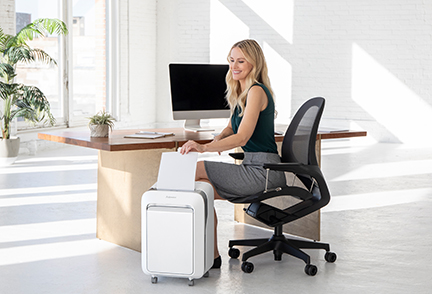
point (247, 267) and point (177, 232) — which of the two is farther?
point (247, 267)

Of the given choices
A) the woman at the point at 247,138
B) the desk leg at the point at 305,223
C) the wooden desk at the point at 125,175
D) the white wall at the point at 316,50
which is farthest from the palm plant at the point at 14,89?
the woman at the point at 247,138

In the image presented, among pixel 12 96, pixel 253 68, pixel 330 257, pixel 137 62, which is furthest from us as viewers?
pixel 137 62

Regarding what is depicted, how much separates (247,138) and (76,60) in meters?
6.39

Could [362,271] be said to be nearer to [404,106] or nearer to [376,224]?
[376,224]

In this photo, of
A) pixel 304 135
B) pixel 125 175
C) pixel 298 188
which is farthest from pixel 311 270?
pixel 125 175

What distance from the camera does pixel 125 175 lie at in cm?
330

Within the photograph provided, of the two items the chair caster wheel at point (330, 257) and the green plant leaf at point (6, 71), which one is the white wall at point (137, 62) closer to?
the green plant leaf at point (6, 71)

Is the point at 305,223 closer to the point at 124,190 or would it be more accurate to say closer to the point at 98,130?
the point at 124,190

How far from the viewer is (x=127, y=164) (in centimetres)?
329

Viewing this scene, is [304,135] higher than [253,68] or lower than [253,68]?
lower

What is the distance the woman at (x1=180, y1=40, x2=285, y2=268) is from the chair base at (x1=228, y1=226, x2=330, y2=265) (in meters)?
0.21

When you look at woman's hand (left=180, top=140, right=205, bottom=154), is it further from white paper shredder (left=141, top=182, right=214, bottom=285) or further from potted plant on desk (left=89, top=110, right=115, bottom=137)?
potted plant on desk (left=89, top=110, right=115, bottom=137)

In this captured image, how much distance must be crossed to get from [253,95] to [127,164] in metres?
0.92

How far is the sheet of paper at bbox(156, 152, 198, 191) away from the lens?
8.85 feet
